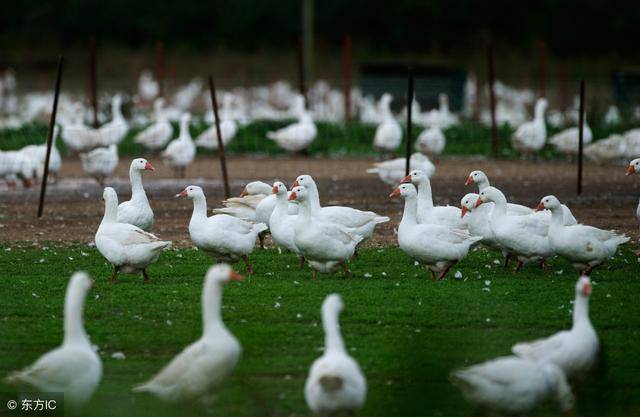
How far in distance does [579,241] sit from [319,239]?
2.30 metres

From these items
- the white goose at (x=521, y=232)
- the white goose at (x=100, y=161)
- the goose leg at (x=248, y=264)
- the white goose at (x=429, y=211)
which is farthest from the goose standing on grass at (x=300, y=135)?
the white goose at (x=521, y=232)

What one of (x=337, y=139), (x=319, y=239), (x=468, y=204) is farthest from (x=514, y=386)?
(x=337, y=139)

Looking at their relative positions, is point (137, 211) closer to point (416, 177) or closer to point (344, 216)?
point (344, 216)

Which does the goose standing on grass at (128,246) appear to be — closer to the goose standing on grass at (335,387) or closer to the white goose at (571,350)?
the goose standing on grass at (335,387)

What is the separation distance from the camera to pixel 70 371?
20.2ft

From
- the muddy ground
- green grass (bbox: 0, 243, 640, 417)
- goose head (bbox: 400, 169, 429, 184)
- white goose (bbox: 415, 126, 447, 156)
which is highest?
goose head (bbox: 400, 169, 429, 184)

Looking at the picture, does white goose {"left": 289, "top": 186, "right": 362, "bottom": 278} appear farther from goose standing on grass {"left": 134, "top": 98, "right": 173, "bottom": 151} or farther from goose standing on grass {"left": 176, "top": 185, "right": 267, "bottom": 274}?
goose standing on grass {"left": 134, "top": 98, "right": 173, "bottom": 151}

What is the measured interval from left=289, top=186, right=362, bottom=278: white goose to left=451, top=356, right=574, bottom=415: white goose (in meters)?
4.19

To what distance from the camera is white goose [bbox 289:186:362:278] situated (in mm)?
10266

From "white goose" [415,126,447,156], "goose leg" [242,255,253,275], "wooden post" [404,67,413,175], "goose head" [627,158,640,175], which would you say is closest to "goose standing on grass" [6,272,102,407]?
"goose leg" [242,255,253,275]

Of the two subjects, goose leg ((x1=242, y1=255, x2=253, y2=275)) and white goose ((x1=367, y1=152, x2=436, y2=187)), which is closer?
goose leg ((x1=242, y1=255, x2=253, y2=275))

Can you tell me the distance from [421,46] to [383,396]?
4275 cm

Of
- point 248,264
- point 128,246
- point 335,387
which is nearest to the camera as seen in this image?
point 335,387

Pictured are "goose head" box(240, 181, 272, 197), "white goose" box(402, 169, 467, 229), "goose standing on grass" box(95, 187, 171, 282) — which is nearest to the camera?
"goose standing on grass" box(95, 187, 171, 282)
